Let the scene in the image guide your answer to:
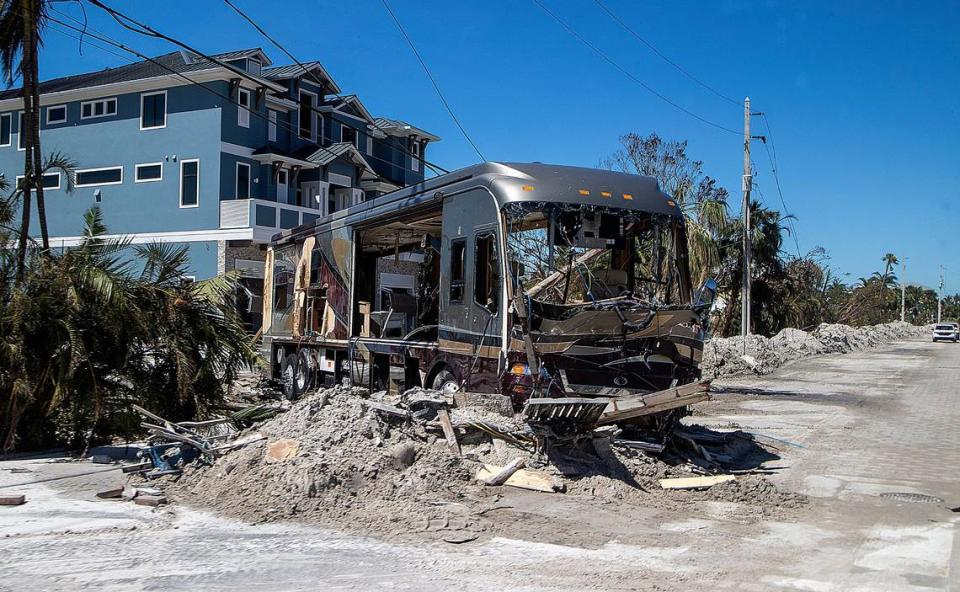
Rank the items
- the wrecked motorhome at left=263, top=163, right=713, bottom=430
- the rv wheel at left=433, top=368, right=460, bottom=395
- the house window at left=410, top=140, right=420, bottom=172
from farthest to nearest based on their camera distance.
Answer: the house window at left=410, top=140, right=420, bottom=172, the rv wheel at left=433, top=368, right=460, bottom=395, the wrecked motorhome at left=263, top=163, right=713, bottom=430

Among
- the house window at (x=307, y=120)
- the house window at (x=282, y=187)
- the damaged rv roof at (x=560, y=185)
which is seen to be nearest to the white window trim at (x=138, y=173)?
the house window at (x=282, y=187)

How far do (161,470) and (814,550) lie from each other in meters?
6.13

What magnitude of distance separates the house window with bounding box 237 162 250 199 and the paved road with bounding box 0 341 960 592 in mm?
23582

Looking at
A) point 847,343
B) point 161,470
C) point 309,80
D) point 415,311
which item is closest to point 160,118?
point 309,80

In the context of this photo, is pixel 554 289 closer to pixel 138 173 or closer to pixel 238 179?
pixel 238 179

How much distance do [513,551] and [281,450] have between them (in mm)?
2862

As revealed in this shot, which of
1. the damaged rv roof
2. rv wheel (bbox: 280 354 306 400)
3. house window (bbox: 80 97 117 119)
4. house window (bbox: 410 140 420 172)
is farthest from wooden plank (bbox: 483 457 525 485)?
house window (bbox: 410 140 420 172)

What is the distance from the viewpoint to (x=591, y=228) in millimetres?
9727

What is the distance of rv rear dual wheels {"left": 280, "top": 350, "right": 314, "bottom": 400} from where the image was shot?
1561cm

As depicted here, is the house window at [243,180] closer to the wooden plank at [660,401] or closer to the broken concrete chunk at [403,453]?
the broken concrete chunk at [403,453]

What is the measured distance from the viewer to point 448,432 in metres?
8.60

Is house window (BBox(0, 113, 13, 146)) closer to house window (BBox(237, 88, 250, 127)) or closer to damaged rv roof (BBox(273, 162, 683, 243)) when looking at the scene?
house window (BBox(237, 88, 250, 127))

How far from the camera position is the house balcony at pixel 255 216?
29922 millimetres

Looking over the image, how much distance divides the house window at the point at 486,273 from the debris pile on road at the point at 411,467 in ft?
3.87
